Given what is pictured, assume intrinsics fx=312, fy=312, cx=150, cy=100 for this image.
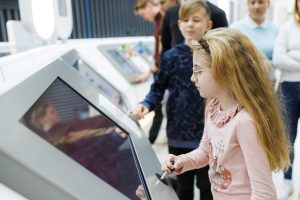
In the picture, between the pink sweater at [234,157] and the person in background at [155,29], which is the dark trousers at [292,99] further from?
the pink sweater at [234,157]

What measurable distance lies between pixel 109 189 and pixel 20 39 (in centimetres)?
141

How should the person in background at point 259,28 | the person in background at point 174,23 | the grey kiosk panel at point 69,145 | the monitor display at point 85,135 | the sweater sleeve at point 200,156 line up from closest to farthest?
the grey kiosk panel at point 69,145
the monitor display at point 85,135
the sweater sleeve at point 200,156
the person in background at point 174,23
the person in background at point 259,28

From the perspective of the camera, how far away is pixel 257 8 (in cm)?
185

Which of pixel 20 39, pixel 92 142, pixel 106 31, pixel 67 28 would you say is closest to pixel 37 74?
pixel 92 142

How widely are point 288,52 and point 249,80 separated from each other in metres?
1.18

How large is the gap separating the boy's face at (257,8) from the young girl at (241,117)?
4.07 ft

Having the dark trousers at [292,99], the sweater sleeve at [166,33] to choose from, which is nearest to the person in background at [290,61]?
the dark trousers at [292,99]

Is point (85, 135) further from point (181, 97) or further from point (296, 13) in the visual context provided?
point (296, 13)

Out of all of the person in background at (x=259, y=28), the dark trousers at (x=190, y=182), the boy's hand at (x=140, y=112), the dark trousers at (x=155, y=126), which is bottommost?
the dark trousers at (x=155, y=126)

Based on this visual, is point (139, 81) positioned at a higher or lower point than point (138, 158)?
lower

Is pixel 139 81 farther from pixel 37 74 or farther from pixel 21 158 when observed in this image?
pixel 21 158

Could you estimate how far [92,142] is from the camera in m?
0.82

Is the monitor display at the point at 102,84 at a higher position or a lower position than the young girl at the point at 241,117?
lower

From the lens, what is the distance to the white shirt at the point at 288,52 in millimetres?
1695
